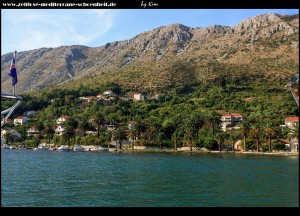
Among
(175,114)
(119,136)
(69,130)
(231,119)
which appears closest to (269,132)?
(231,119)

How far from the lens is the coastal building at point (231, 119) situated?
5912cm

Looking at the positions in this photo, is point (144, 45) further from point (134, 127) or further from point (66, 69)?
point (134, 127)

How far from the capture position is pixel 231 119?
59625mm

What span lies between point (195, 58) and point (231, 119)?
156 ft

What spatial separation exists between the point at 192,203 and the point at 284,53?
78417mm

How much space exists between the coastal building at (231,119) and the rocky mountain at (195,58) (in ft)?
49.7

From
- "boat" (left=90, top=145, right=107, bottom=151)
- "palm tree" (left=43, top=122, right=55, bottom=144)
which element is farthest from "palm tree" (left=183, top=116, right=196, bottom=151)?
"palm tree" (left=43, top=122, right=55, bottom=144)

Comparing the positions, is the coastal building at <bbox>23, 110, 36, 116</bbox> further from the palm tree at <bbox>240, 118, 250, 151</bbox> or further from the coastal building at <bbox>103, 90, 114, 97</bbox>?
the palm tree at <bbox>240, 118, 250, 151</bbox>

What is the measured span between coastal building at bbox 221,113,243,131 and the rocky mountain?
1515cm

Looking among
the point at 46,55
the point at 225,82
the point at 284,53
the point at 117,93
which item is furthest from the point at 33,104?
the point at 46,55

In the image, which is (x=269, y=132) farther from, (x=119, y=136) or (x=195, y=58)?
(x=195, y=58)

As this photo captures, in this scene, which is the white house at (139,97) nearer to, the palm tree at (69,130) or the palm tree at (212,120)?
the palm tree at (69,130)

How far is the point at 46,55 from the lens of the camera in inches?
7662

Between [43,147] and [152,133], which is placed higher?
[152,133]
